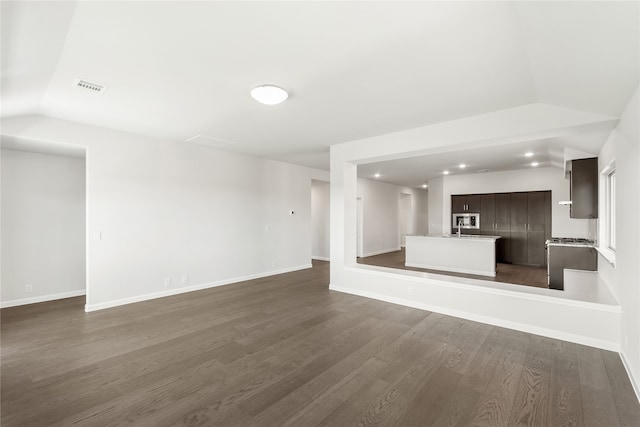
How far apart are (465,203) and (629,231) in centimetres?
657

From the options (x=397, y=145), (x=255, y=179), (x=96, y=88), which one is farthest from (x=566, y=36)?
(x=255, y=179)

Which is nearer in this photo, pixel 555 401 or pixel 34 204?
pixel 555 401

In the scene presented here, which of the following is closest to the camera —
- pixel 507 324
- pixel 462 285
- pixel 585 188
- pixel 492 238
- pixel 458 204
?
pixel 507 324

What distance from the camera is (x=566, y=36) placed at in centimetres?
176

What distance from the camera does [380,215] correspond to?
10.2 meters

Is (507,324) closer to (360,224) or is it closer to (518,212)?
(518,212)

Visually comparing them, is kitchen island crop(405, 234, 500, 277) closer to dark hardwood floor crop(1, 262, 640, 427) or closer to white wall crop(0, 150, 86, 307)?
dark hardwood floor crop(1, 262, 640, 427)

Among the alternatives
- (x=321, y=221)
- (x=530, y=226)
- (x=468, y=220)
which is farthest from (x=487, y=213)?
(x=321, y=221)

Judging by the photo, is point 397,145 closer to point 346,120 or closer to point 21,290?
point 346,120

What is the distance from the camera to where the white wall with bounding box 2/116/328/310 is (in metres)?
4.21

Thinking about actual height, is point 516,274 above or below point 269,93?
below

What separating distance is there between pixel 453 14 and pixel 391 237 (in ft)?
31.0

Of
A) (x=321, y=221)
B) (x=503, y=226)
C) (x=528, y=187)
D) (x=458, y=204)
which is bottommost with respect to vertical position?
(x=503, y=226)

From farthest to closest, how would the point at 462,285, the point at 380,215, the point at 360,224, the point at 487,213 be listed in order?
the point at 380,215
the point at 360,224
the point at 487,213
the point at 462,285
